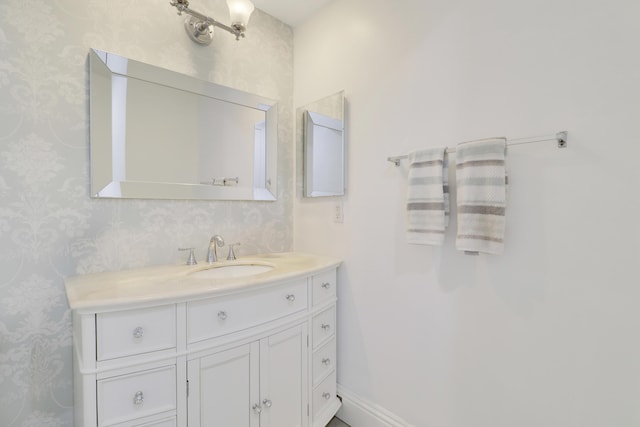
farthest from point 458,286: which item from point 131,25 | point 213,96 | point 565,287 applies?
point 131,25

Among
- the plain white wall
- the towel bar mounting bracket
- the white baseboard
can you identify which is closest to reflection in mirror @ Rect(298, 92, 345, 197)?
the plain white wall

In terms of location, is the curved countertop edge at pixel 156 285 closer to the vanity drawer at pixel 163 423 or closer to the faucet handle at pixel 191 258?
the faucet handle at pixel 191 258

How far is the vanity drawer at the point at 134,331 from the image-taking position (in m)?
0.91

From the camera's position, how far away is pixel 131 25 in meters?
1.41

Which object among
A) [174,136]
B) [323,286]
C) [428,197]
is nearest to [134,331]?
[323,286]

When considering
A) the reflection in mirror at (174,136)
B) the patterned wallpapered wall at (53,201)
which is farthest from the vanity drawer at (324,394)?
the reflection in mirror at (174,136)

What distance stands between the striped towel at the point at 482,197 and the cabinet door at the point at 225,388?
967 millimetres

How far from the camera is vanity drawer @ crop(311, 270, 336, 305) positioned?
1.51 meters

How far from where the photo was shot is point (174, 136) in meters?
1.55

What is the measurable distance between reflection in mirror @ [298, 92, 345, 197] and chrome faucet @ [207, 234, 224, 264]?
653mm

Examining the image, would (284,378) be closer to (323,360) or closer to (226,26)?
(323,360)

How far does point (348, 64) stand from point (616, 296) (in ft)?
5.20

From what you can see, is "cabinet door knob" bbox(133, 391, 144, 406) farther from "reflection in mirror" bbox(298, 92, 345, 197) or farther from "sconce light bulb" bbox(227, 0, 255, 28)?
"sconce light bulb" bbox(227, 0, 255, 28)

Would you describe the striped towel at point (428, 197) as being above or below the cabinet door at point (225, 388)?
above
